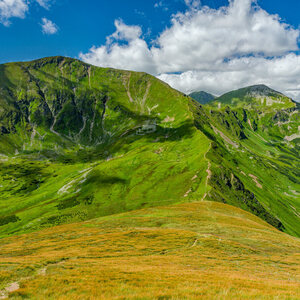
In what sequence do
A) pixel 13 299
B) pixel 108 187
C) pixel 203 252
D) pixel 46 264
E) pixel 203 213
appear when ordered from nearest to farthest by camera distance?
pixel 13 299 → pixel 46 264 → pixel 203 252 → pixel 203 213 → pixel 108 187

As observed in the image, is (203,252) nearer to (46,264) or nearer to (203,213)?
(46,264)

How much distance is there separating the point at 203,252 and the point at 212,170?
122 meters

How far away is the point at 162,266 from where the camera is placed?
89.1 feet

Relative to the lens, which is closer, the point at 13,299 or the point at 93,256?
the point at 13,299

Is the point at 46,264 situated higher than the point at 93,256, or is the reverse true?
the point at 46,264

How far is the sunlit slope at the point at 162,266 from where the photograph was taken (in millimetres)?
15602

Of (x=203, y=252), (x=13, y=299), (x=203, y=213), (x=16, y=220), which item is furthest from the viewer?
(x=16, y=220)

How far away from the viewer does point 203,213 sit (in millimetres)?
75688

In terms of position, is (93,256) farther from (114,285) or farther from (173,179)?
(173,179)

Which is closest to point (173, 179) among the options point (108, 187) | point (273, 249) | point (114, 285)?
point (108, 187)

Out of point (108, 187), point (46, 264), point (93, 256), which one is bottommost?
point (108, 187)

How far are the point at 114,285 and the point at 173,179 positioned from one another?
152712mm

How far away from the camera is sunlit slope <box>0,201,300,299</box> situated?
1560cm

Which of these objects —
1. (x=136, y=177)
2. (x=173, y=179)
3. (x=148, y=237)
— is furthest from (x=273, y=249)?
(x=136, y=177)
